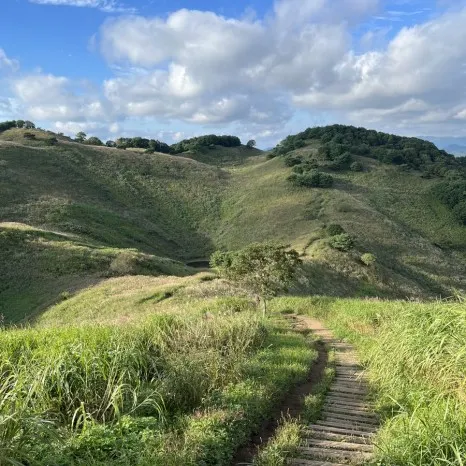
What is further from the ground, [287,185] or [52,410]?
[287,185]

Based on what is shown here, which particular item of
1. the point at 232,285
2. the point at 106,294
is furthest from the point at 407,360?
the point at 106,294

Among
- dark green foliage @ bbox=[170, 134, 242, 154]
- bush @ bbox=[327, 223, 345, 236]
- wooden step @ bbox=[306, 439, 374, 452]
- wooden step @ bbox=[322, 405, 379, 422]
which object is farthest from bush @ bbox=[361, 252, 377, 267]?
dark green foliage @ bbox=[170, 134, 242, 154]

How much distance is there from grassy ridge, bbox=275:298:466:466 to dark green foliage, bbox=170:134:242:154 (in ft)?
345

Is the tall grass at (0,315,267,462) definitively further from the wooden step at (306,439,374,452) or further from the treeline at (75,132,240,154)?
the treeline at (75,132,240,154)

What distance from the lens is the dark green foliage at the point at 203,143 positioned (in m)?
115

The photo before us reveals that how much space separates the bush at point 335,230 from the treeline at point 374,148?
112 feet

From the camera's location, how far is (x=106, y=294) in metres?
27.9

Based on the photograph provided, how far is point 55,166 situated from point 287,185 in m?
35.3

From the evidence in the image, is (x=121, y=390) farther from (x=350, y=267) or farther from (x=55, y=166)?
(x=55, y=166)

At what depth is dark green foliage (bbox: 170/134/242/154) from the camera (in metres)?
115

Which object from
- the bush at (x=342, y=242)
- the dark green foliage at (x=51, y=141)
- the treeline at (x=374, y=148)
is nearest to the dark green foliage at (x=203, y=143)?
the treeline at (x=374, y=148)

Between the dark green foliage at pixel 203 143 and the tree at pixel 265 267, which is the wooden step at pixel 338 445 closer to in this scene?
the tree at pixel 265 267

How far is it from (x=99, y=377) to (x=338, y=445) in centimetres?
357

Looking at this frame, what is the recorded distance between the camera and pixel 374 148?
106188 mm
